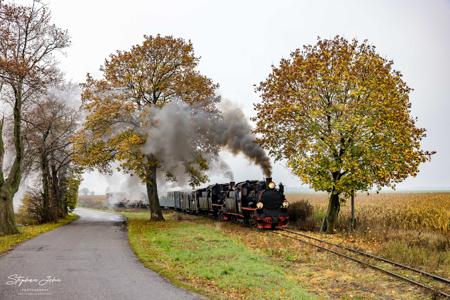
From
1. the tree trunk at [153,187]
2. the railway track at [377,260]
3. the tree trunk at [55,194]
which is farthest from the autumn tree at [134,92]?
the railway track at [377,260]

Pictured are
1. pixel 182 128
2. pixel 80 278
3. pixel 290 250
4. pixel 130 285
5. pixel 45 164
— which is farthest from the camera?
pixel 45 164

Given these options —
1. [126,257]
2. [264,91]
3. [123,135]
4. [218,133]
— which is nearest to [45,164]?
[123,135]

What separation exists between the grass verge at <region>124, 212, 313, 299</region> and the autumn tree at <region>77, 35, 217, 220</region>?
1149 centimetres

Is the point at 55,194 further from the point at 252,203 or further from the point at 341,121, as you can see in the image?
the point at 341,121

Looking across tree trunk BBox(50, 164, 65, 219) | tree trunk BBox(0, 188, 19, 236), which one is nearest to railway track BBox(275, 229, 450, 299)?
tree trunk BBox(0, 188, 19, 236)

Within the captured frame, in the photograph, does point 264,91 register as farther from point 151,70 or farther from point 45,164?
point 45,164

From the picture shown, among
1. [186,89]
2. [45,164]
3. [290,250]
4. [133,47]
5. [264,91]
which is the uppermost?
[133,47]

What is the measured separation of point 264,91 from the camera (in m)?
24.3

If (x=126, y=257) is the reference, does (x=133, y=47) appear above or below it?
above

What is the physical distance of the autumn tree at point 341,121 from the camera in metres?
20.2

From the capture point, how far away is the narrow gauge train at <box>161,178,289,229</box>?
77.3ft

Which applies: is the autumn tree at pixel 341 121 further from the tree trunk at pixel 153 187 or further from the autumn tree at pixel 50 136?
the autumn tree at pixel 50 136

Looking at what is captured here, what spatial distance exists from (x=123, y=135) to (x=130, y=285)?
2003 centimetres

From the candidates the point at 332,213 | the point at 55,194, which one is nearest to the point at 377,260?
the point at 332,213
